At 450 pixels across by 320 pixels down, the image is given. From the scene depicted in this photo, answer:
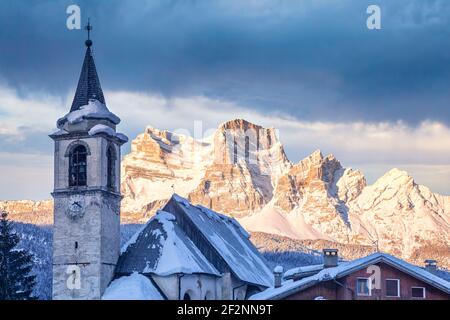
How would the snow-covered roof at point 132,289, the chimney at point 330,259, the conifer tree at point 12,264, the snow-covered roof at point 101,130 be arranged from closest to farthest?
the chimney at point 330,259 < the snow-covered roof at point 132,289 < the snow-covered roof at point 101,130 < the conifer tree at point 12,264

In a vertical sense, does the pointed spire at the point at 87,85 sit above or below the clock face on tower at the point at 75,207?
above

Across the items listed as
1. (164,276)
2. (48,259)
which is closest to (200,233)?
(164,276)

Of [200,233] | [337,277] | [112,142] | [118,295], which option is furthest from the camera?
[200,233]

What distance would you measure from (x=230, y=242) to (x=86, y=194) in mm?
17559

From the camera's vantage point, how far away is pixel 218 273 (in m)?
62.7

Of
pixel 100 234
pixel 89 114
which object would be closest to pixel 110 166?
pixel 89 114

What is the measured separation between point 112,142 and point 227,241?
14894 mm

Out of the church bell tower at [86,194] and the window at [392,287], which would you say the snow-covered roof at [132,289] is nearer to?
the church bell tower at [86,194]

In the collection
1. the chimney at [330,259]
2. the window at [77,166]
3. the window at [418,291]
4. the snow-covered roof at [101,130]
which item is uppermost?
the snow-covered roof at [101,130]

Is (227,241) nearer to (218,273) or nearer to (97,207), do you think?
(218,273)

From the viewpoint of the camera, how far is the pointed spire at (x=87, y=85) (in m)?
59.3

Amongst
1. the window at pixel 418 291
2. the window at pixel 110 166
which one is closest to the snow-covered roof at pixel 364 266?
the window at pixel 418 291
